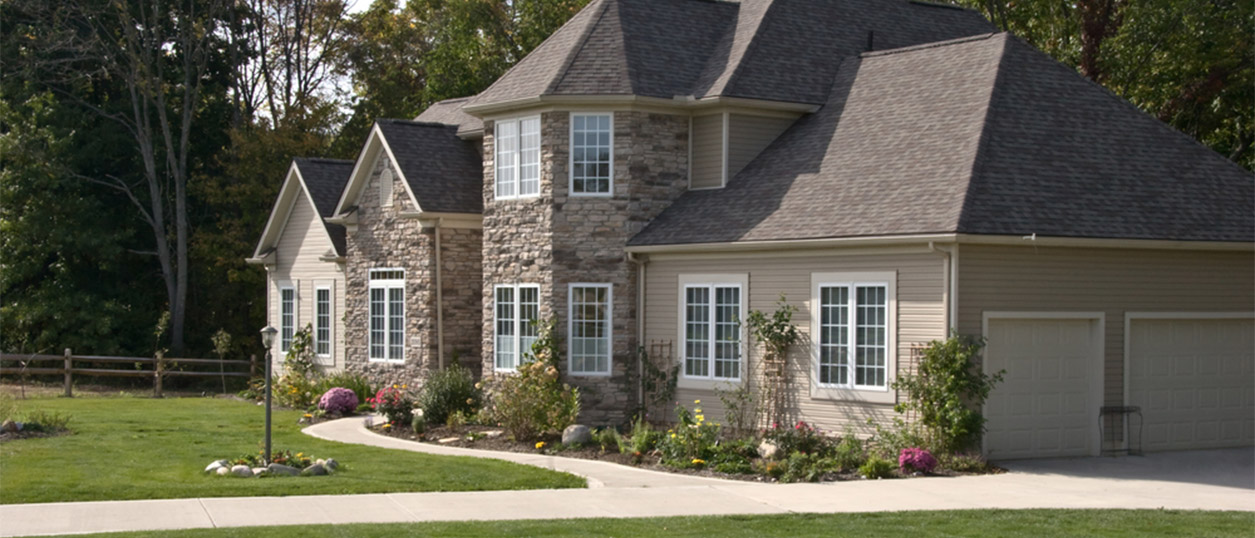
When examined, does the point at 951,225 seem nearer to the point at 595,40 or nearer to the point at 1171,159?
the point at 1171,159

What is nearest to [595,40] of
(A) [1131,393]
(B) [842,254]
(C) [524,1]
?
(B) [842,254]

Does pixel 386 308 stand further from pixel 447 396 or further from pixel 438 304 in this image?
pixel 447 396

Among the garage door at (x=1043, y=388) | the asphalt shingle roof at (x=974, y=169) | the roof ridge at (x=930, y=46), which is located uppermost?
Result: the roof ridge at (x=930, y=46)

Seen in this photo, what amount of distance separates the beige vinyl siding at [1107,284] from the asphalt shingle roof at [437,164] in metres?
11.3

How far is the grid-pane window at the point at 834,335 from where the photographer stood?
18.5m

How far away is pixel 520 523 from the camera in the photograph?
12438mm

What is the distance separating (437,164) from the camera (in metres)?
26.1


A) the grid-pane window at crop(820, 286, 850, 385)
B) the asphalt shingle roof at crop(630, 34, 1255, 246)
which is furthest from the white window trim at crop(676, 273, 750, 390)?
the grid-pane window at crop(820, 286, 850, 385)

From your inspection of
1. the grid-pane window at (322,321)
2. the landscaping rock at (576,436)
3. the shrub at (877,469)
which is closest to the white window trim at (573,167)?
the landscaping rock at (576,436)

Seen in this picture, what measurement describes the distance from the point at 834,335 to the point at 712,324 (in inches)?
99.5

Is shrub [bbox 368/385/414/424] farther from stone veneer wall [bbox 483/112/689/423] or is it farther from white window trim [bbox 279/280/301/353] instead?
white window trim [bbox 279/280/301/353]

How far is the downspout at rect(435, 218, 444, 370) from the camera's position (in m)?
25.1

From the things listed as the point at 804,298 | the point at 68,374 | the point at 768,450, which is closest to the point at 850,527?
the point at 768,450

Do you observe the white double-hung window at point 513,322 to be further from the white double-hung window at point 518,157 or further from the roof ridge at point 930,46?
the roof ridge at point 930,46
